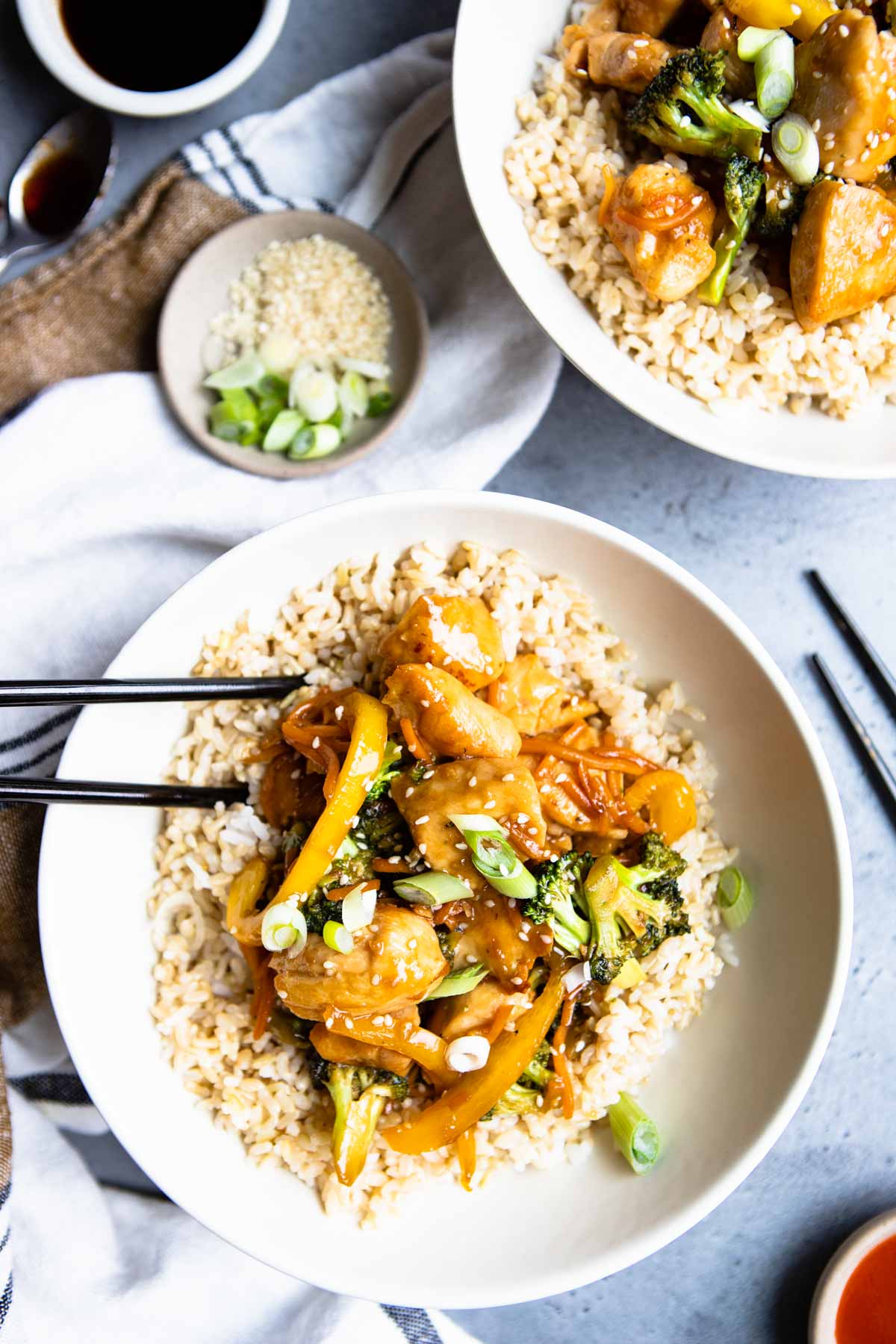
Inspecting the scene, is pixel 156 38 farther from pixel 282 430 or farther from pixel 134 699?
pixel 134 699

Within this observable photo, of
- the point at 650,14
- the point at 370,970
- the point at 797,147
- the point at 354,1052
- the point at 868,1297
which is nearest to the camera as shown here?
the point at 370,970

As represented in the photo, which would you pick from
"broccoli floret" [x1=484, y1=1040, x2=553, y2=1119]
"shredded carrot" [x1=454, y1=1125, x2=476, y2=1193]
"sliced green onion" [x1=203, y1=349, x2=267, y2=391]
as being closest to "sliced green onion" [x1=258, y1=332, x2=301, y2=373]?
"sliced green onion" [x1=203, y1=349, x2=267, y2=391]

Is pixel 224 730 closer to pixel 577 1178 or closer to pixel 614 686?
pixel 614 686

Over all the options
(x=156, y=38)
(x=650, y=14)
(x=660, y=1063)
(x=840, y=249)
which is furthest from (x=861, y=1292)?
(x=156, y=38)

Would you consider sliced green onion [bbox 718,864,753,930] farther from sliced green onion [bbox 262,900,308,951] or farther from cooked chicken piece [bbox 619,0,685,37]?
cooked chicken piece [bbox 619,0,685,37]

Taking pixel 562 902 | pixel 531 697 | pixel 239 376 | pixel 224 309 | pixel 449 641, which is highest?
pixel 224 309

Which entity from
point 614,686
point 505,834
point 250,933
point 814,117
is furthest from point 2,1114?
point 814,117
